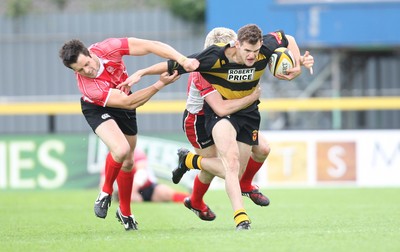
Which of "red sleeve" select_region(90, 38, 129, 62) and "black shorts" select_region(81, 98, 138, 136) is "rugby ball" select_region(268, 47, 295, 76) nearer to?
"red sleeve" select_region(90, 38, 129, 62)

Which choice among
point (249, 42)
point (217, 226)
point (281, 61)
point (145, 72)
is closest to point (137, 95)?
point (145, 72)

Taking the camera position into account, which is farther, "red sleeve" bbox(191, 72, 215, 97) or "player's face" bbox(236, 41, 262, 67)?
"red sleeve" bbox(191, 72, 215, 97)

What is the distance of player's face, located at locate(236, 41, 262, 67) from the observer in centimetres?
941

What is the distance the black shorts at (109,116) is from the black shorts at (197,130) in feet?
1.95

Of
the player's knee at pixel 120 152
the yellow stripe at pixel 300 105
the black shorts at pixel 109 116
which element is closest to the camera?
the player's knee at pixel 120 152

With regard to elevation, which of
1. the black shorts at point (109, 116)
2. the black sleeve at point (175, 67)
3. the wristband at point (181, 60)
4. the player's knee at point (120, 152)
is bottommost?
the player's knee at point (120, 152)

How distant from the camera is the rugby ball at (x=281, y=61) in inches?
389

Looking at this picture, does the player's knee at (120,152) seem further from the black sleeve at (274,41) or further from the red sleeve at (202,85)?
the black sleeve at (274,41)

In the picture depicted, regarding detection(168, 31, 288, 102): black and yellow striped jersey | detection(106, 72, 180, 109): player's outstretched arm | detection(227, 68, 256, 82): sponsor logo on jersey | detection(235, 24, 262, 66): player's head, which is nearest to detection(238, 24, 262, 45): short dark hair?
detection(235, 24, 262, 66): player's head

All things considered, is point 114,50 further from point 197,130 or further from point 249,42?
point 249,42

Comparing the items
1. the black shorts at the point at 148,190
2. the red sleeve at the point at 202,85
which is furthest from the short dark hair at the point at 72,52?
the black shorts at the point at 148,190

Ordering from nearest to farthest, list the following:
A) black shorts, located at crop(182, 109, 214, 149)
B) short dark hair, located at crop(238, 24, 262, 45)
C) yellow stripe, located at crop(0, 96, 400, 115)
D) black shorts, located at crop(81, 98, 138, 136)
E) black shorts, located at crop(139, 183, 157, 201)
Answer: short dark hair, located at crop(238, 24, 262, 45)
black shorts, located at crop(81, 98, 138, 136)
black shorts, located at crop(182, 109, 214, 149)
black shorts, located at crop(139, 183, 157, 201)
yellow stripe, located at crop(0, 96, 400, 115)

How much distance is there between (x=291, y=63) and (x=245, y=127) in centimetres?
82

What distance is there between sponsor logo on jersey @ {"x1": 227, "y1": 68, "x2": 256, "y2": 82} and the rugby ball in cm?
19
